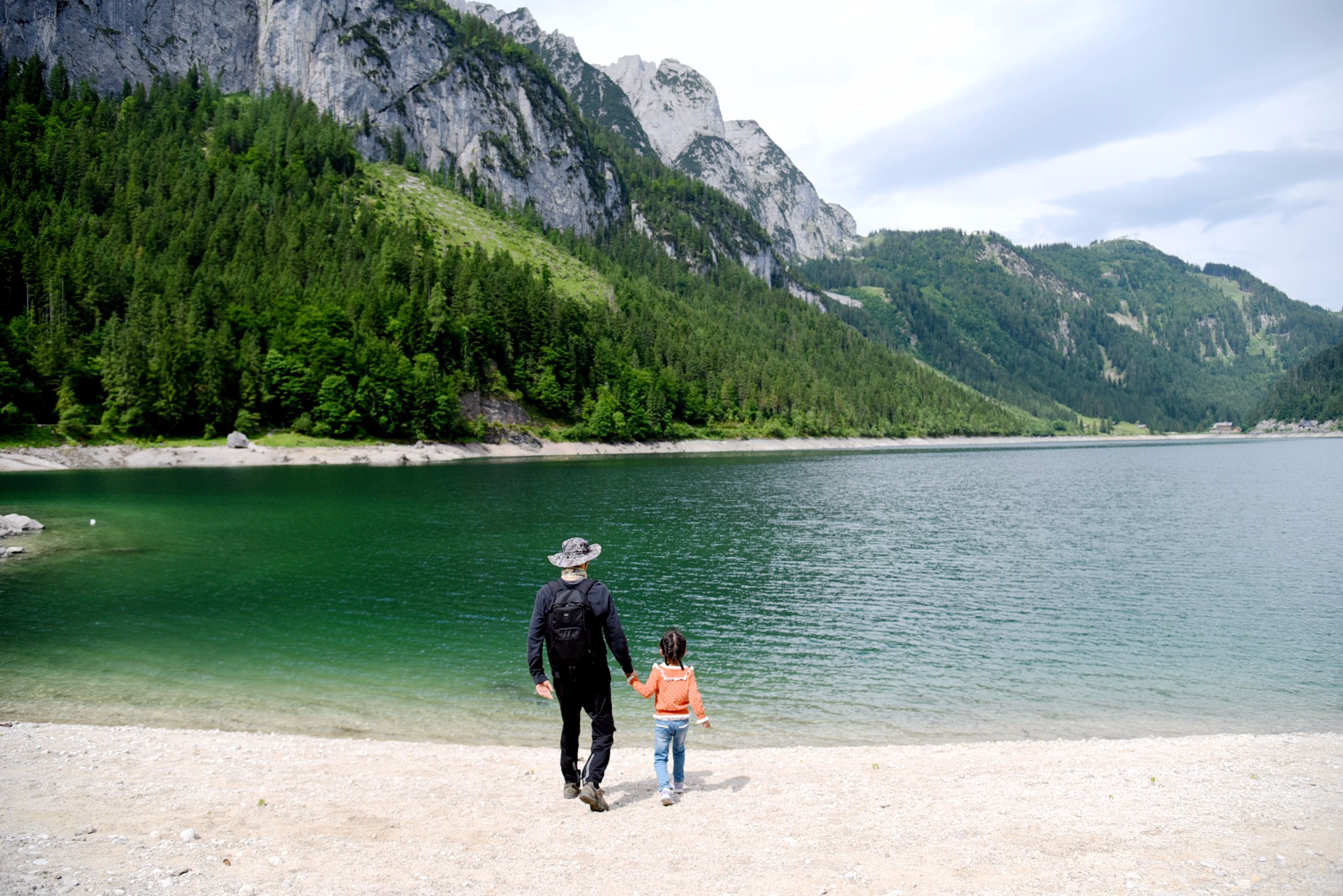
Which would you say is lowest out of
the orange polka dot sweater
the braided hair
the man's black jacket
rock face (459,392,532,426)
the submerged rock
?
the submerged rock

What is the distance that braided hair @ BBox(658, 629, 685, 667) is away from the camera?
366 inches

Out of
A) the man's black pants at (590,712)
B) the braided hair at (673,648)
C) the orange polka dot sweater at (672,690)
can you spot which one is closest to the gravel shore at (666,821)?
the man's black pants at (590,712)

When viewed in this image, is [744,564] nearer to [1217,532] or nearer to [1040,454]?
[1217,532]

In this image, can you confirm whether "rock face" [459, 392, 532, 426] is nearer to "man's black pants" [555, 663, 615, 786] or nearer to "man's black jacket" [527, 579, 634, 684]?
Result: "man's black pants" [555, 663, 615, 786]

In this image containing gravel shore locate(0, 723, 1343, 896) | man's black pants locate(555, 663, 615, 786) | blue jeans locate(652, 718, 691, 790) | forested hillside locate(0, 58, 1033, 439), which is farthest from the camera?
forested hillside locate(0, 58, 1033, 439)

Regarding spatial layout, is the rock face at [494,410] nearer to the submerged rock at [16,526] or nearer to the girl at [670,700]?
the submerged rock at [16,526]

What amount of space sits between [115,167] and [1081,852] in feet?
552

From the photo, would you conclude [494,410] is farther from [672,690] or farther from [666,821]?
[666,821]

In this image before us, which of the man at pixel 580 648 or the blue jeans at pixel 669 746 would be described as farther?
the blue jeans at pixel 669 746

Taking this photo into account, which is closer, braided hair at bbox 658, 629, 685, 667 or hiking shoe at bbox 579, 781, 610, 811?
hiking shoe at bbox 579, 781, 610, 811

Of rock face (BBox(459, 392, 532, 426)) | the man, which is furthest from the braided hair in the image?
rock face (BBox(459, 392, 532, 426))

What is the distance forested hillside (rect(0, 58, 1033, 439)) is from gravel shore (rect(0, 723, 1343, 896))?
87.1 metres

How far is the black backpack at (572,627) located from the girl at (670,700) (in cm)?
76

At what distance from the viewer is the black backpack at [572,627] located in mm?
8891
